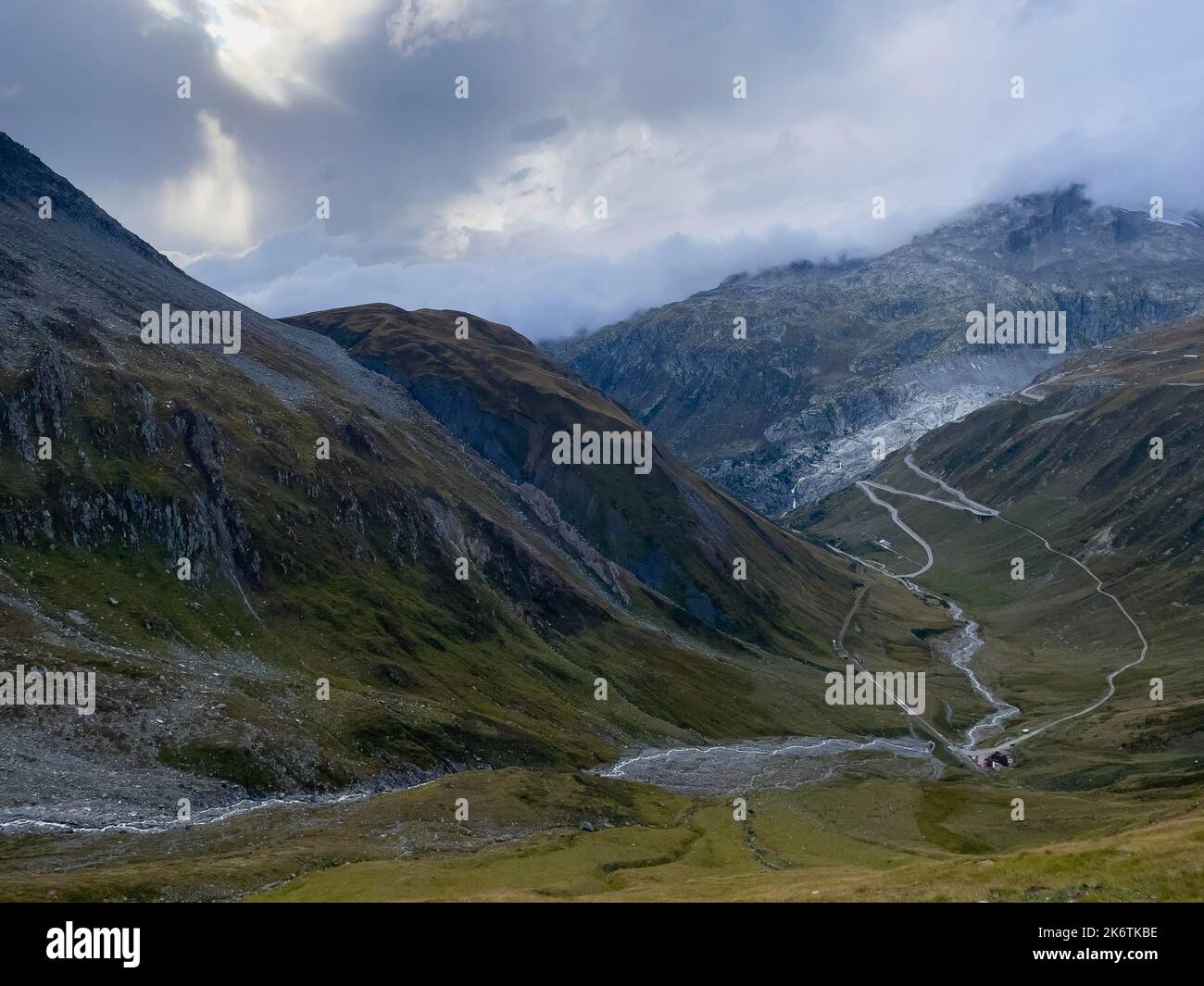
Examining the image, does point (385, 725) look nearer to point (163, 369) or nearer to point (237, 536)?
point (237, 536)

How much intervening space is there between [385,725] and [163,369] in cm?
9914

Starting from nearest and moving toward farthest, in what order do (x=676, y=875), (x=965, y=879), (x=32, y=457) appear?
(x=965, y=879) → (x=676, y=875) → (x=32, y=457)

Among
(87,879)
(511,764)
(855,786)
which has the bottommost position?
(855,786)

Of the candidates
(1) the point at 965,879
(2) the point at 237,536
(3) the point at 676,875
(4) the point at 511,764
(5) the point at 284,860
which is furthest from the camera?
(2) the point at 237,536

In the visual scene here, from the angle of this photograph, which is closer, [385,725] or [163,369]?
[385,725]

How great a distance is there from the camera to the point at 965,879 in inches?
1902

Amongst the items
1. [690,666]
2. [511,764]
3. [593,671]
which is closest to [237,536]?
[511,764]

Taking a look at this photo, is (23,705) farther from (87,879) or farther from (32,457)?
(32,457)

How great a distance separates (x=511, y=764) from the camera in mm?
121312

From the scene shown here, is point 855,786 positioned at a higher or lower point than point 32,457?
lower
